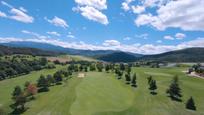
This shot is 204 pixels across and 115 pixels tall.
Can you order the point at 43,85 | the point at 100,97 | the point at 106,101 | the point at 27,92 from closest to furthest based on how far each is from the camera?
the point at 106,101 < the point at 100,97 < the point at 27,92 < the point at 43,85

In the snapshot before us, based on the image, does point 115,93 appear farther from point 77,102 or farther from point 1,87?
point 1,87

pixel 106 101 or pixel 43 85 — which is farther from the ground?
pixel 43 85

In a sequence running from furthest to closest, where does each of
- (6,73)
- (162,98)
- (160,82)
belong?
(6,73) → (160,82) → (162,98)

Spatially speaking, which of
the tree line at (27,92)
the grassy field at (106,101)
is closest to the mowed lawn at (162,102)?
the grassy field at (106,101)

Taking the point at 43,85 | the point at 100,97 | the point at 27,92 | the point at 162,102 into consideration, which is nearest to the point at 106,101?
the point at 100,97

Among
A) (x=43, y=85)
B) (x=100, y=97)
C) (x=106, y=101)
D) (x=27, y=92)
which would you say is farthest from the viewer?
(x=43, y=85)

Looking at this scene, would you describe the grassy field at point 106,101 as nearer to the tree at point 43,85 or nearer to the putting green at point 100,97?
the putting green at point 100,97

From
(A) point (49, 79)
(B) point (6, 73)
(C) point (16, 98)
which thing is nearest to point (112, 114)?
(C) point (16, 98)

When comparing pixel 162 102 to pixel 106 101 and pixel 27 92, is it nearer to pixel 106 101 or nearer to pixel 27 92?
pixel 106 101
